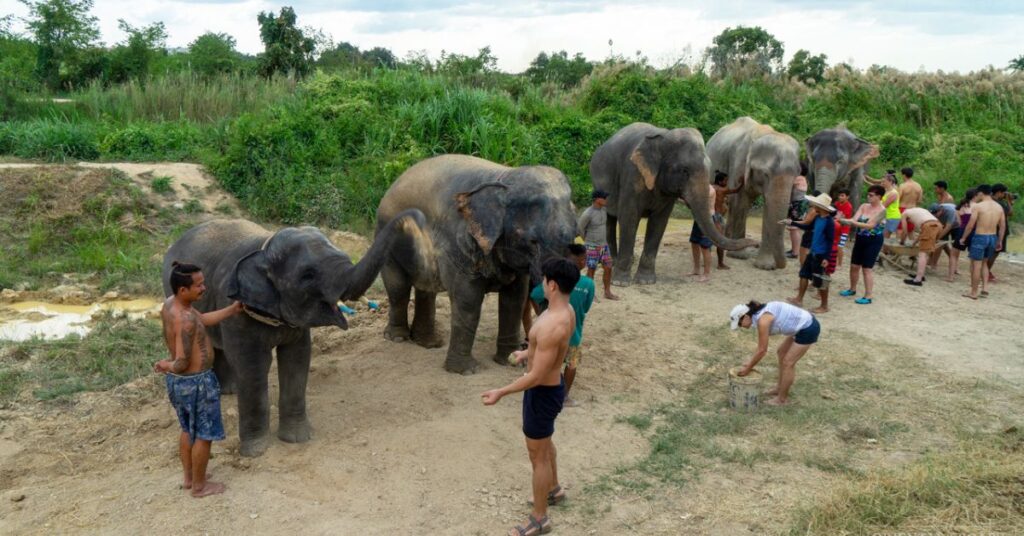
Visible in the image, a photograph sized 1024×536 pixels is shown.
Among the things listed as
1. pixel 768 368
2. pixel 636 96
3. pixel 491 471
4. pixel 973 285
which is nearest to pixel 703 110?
pixel 636 96

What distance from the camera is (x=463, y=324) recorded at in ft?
24.3

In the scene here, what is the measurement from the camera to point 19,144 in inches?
601

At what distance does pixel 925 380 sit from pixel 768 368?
148 centimetres

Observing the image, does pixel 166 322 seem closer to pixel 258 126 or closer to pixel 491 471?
pixel 491 471

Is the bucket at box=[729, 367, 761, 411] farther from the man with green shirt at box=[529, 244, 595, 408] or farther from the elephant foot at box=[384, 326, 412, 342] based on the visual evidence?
the elephant foot at box=[384, 326, 412, 342]

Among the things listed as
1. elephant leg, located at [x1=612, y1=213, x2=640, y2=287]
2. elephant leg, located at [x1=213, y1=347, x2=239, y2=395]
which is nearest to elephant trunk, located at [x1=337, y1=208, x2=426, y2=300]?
elephant leg, located at [x1=213, y1=347, x2=239, y2=395]

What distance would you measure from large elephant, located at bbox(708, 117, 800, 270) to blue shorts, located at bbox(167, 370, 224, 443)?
8989mm

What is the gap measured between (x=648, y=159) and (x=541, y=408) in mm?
6575

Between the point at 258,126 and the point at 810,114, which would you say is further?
the point at 810,114

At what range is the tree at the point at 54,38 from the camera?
24.0m

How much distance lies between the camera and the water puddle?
356 inches

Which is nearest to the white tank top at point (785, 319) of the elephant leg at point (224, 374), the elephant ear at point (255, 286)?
the elephant ear at point (255, 286)

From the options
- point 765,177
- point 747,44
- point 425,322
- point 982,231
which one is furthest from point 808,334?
point 747,44

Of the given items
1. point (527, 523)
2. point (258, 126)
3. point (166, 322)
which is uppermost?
point (258, 126)
